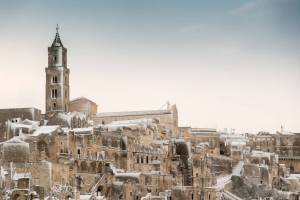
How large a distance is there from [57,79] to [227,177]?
352 inches

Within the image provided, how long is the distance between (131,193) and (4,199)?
5.14m

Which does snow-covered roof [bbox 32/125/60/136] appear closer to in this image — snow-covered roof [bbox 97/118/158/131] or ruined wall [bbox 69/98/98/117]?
snow-covered roof [bbox 97/118/158/131]

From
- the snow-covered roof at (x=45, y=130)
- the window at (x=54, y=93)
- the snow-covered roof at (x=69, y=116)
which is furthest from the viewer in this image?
the window at (x=54, y=93)

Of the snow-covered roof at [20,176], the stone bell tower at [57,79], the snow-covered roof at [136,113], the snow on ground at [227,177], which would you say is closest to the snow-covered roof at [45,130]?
the snow-covered roof at [20,176]

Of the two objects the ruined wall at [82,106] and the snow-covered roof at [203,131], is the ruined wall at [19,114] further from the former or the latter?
the snow-covered roof at [203,131]

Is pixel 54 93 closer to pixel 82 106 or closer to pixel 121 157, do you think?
pixel 82 106

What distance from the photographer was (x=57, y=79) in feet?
102

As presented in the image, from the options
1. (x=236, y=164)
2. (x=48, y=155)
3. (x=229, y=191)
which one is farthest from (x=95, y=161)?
(x=236, y=164)

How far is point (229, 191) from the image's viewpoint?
2812 centimetres

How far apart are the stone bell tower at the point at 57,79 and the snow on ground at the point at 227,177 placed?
778cm

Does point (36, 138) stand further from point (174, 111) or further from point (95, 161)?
A: point (174, 111)

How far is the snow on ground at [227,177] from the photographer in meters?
27.9

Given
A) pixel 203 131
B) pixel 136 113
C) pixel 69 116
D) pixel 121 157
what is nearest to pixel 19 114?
pixel 69 116

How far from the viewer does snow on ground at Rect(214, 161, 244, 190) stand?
27859mm
